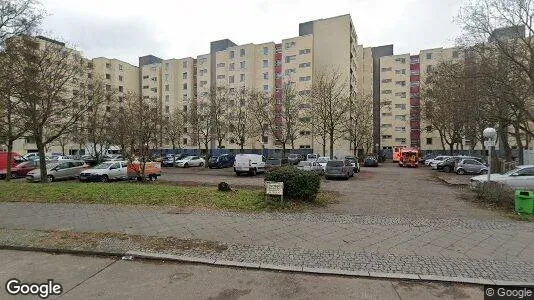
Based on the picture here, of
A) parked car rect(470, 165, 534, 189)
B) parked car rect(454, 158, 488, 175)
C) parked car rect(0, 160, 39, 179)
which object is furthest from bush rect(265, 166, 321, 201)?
parked car rect(0, 160, 39, 179)

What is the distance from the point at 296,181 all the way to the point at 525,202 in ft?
22.9

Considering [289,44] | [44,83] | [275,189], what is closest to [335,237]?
[275,189]

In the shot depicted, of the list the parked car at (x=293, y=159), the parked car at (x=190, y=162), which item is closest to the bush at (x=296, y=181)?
the parked car at (x=293, y=159)

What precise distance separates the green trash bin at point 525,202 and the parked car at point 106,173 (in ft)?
71.7

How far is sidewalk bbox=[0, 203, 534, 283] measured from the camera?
5.47m

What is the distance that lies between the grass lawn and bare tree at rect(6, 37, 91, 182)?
18.7 ft

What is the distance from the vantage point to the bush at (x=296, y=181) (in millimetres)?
11125

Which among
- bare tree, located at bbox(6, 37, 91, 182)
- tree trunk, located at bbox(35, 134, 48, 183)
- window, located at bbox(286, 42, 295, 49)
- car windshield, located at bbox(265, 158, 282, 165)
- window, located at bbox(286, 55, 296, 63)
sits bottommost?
car windshield, located at bbox(265, 158, 282, 165)

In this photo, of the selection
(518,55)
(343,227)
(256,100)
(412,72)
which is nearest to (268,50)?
(256,100)

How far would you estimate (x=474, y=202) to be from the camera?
506 inches

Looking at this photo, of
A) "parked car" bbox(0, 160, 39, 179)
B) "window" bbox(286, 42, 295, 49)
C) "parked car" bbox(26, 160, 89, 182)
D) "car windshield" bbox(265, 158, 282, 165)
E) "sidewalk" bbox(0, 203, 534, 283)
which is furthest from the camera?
"window" bbox(286, 42, 295, 49)

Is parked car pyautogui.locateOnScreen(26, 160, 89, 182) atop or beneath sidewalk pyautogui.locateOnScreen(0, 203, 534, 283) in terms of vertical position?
atop

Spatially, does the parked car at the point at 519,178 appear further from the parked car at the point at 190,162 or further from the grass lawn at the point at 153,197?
the parked car at the point at 190,162

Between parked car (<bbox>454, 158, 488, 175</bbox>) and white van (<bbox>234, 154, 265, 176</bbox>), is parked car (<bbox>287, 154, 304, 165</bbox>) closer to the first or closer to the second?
white van (<bbox>234, 154, 265, 176</bbox>)
